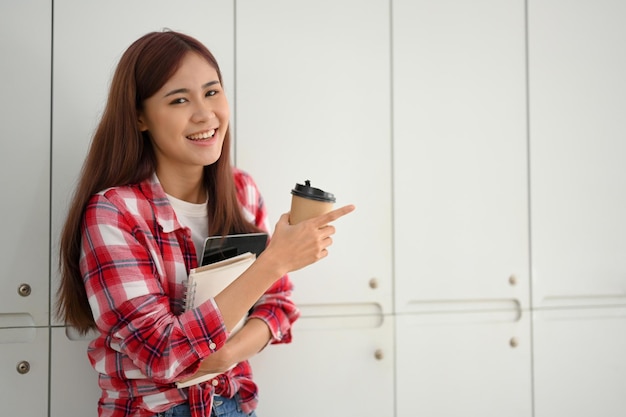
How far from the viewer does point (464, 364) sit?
1533mm

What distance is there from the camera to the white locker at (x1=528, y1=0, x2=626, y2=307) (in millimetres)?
1590

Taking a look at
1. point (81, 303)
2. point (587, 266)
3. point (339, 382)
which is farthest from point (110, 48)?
point (587, 266)

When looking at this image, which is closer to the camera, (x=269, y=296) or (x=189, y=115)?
(x=189, y=115)

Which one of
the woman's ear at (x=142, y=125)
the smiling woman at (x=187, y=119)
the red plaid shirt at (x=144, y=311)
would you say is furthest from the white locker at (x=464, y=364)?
the woman's ear at (x=142, y=125)

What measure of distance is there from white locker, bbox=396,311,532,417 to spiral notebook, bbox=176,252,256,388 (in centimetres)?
53

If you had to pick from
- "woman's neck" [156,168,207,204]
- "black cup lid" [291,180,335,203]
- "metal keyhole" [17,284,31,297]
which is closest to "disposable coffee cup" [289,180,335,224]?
"black cup lid" [291,180,335,203]

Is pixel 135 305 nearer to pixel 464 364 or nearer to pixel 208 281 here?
pixel 208 281

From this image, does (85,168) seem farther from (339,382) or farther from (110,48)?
(339,382)

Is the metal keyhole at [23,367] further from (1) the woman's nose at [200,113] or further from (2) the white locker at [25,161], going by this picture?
(1) the woman's nose at [200,113]

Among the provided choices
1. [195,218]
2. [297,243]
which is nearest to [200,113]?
[195,218]

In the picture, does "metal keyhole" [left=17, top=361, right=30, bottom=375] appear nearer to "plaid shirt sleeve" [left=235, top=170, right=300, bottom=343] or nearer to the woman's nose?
"plaid shirt sleeve" [left=235, top=170, right=300, bottom=343]

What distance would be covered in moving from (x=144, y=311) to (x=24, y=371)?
0.47m

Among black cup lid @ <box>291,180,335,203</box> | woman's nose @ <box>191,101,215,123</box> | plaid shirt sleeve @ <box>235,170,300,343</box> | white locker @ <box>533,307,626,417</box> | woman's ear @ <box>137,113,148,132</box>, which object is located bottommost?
white locker @ <box>533,307,626,417</box>

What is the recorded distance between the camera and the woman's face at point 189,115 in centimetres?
115
